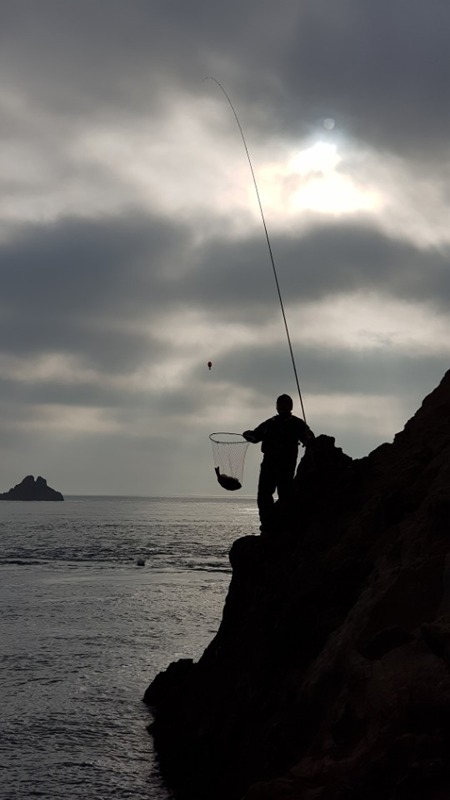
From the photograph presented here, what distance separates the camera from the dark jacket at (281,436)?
12.0m

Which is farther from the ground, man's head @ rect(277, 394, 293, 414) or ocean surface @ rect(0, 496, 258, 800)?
man's head @ rect(277, 394, 293, 414)

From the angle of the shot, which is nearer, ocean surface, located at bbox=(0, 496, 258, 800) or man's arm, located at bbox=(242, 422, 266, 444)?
ocean surface, located at bbox=(0, 496, 258, 800)

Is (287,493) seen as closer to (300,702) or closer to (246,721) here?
(246,721)

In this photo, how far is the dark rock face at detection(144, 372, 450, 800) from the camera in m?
5.31

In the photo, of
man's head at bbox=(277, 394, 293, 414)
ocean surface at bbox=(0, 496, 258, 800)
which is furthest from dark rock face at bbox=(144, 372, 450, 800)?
ocean surface at bbox=(0, 496, 258, 800)

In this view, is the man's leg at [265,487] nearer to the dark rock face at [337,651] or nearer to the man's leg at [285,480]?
the man's leg at [285,480]

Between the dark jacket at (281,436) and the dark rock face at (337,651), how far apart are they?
339 millimetres

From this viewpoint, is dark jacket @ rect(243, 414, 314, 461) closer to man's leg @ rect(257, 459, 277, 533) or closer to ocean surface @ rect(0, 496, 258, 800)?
man's leg @ rect(257, 459, 277, 533)

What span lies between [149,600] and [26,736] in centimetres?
1918

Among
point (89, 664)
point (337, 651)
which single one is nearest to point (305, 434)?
point (337, 651)

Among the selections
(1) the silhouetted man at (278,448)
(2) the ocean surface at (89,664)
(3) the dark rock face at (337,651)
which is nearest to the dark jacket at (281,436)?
(1) the silhouetted man at (278,448)

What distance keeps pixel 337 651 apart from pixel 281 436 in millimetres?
5509

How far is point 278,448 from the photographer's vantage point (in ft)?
39.4

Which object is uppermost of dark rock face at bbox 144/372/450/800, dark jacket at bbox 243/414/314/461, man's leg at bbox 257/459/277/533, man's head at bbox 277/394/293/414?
man's head at bbox 277/394/293/414
